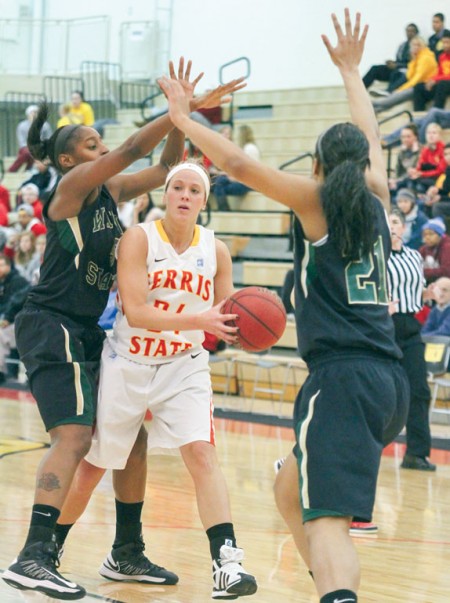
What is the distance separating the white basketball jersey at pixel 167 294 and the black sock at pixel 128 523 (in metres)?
0.72

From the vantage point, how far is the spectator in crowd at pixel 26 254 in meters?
13.6

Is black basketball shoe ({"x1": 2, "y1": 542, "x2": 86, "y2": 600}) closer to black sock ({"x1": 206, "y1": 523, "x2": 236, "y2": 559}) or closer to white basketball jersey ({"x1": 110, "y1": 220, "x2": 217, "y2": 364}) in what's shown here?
black sock ({"x1": 206, "y1": 523, "x2": 236, "y2": 559})

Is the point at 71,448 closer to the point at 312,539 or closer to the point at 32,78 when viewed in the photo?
the point at 312,539

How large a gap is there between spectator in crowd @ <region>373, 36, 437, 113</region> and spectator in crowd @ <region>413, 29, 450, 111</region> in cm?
16

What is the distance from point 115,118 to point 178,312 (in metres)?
16.7

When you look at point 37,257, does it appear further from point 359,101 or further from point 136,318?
point 359,101

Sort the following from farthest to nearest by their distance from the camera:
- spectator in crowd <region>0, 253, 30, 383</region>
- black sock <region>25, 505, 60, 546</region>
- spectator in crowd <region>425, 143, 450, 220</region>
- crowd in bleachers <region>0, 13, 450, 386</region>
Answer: spectator in crowd <region>0, 253, 30, 383</region>, crowd in bleachers <region>0, 13, 450, 386</region>, spectator in crowd <region>425, 143, 450, 220</region>, black sock <region>25, 505, 60, 546</region>

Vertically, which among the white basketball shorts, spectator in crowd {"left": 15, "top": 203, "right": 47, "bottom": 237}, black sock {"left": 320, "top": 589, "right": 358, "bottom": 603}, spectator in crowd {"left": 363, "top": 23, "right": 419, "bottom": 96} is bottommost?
black sock {"left": 320, "top": 589, "right": 358, "bottom": 603}

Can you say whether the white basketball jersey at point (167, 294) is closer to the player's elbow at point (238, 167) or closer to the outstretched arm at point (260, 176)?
the outstretched arm at point (260, 176)

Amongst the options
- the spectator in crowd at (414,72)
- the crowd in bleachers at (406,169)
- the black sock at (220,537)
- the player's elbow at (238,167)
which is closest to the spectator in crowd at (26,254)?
the crowd in bleachers at (406,169)

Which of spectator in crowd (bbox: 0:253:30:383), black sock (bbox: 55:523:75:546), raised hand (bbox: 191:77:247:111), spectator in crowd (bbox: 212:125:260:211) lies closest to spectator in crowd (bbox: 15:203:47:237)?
spectator in crowd (bbox: 0:253:30:383)

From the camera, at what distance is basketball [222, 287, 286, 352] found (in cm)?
420

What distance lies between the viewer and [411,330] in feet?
27.0

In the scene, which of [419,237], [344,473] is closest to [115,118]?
[419,237]
